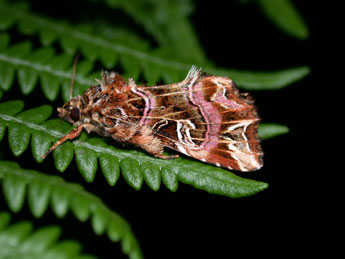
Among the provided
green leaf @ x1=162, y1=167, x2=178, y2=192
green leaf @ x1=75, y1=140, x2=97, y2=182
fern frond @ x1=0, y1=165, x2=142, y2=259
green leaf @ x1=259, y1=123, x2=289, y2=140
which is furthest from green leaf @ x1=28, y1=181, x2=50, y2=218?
green leaf @ x1=259, y1=123, x2=289, y2=140

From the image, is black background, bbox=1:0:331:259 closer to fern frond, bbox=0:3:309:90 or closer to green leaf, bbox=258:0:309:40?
fern frond, bbox=0:3:309:90

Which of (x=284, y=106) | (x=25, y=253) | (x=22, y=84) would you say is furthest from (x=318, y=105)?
(x=25, y=253)

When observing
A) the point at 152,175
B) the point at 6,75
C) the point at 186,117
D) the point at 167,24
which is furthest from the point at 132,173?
the point at 167,24

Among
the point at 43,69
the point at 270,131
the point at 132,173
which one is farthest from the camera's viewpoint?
the point at 43,69

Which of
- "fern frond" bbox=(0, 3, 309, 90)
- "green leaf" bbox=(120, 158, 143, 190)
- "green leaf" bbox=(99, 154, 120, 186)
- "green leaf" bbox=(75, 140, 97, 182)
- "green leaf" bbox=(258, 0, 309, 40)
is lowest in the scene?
"green leaf" bbox=(75, 140, 97, 182)

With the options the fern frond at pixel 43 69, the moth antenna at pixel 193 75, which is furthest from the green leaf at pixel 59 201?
the moth antenna at pixel 193 75

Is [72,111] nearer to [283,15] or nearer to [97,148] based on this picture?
[97,148]

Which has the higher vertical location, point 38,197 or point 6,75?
point 6,75
